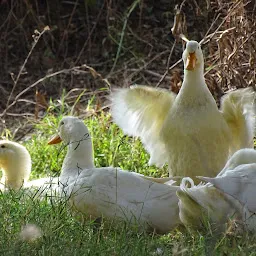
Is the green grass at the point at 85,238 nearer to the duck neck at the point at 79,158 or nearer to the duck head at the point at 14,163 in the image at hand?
the duck neck at the point at 79,158

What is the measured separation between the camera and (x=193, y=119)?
711 centimetres

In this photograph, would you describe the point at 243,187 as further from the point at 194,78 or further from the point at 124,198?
the point at 194,78

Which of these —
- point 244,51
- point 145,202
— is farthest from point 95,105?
point 145,202

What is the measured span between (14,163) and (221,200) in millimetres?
2853

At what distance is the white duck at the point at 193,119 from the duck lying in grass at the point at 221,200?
1167 mm

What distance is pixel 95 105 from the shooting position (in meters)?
10.0

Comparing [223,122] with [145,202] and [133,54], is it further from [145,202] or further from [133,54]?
[133,54]

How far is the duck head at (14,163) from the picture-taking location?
818 cm

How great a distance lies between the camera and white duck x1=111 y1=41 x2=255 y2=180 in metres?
7.11

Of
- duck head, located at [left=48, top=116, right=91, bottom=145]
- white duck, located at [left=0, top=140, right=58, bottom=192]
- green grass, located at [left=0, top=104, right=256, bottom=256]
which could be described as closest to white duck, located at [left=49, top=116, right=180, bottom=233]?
green grass, located at [left=0, top=104, right=256, bottom=256]

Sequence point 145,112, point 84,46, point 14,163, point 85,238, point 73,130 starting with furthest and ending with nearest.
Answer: point 84,46 < point 14,163 < point 145,112 < point 73,130 < point 85,238

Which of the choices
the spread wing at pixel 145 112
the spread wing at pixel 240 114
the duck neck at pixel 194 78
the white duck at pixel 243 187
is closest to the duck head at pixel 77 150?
the spread wing at pixel 145 112

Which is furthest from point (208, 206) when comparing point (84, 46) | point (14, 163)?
point (84, 46)

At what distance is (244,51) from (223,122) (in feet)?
6.12
